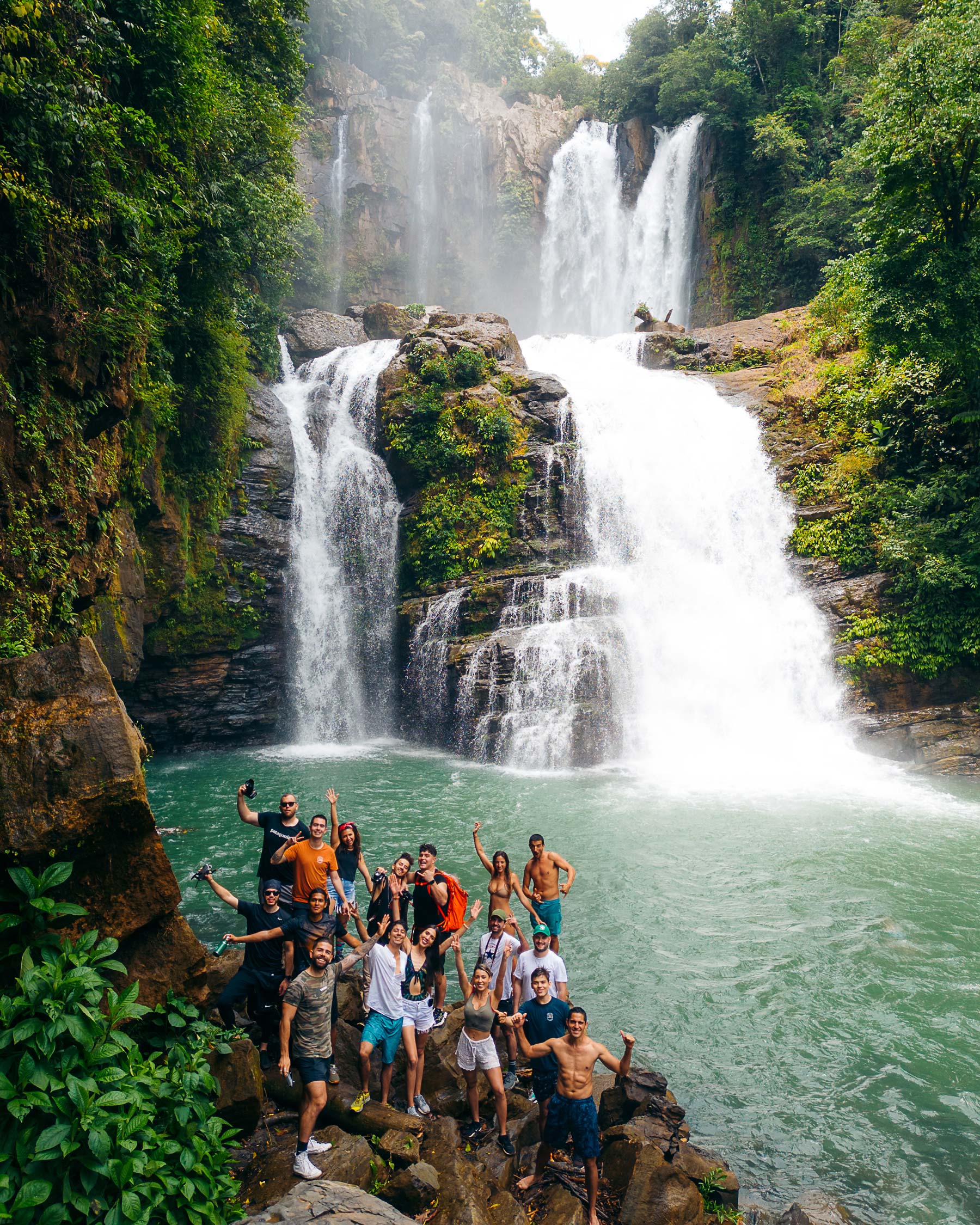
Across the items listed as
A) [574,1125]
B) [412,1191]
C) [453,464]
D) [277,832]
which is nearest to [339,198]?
[453,464]

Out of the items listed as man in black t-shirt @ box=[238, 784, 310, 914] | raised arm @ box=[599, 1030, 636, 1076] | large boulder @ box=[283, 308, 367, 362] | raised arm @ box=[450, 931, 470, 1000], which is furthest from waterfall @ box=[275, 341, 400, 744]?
raised arm @ box=[599, 1030, 636, 1076]

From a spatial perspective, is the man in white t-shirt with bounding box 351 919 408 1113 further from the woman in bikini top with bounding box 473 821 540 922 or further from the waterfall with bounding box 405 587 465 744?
the waterfall with bounding box 405 587 465 744

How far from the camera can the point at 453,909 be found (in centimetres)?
618

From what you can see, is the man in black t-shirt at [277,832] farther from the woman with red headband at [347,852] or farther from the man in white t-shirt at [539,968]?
the man in white t-shirt at [539,968]

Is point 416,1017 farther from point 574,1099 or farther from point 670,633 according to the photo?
point 670,633

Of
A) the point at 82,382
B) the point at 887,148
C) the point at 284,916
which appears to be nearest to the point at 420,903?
the point at 284,916

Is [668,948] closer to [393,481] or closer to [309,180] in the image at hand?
[393,481]

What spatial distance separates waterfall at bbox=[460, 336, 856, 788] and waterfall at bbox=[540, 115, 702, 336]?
49.2 ft

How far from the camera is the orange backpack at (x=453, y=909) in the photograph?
6117 mm

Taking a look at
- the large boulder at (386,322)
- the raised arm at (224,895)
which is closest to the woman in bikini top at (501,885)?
the raised arm at (224,895)

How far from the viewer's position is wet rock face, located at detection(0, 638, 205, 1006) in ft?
13.8

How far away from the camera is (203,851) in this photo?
11.0 meters

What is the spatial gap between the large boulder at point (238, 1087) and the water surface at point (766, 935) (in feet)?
10.5

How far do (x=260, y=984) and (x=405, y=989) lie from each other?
1104mm
